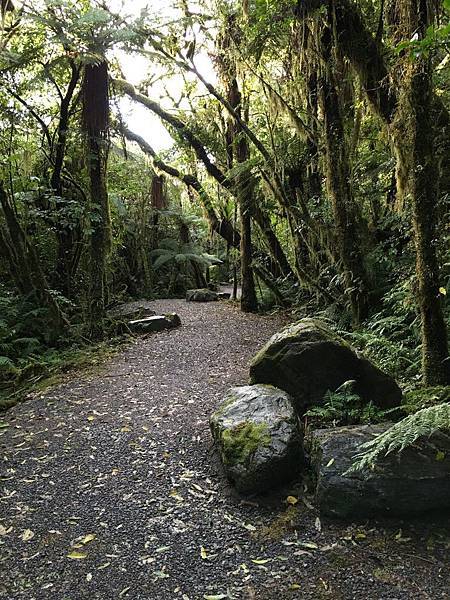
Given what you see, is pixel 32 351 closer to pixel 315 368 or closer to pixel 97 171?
pixel 97 171

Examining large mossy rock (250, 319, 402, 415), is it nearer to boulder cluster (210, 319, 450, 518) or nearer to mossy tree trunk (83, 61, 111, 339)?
boulder cluster (210, 319, 450, 518)

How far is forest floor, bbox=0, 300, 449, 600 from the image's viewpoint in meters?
2.70

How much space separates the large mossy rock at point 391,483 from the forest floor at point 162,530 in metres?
0.11

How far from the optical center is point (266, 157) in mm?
9500

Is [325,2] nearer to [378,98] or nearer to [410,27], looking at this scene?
[378,98]

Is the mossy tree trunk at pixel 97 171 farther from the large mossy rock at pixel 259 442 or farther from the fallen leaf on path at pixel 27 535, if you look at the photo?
the fallen leaf on path at pixel 27 535

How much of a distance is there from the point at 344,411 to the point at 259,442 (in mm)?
991

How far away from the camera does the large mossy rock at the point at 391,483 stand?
10.0ft

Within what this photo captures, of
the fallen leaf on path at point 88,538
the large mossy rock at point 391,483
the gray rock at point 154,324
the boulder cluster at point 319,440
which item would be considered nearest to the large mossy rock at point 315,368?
the boulder cluster at point 319,440

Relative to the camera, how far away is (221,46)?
10.1m

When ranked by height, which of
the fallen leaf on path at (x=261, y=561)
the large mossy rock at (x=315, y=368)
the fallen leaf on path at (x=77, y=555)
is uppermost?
the large mossy rock at (x=315, y=368)

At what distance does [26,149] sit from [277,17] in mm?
5647

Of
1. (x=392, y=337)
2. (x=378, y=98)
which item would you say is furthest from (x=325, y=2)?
(x=392, y=337)

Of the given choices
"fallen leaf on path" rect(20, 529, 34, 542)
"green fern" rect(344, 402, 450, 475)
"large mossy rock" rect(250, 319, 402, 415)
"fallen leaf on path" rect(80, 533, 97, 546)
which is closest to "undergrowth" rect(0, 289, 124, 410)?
"fallen leaf on path" rect(20, 529, 34, 542)
